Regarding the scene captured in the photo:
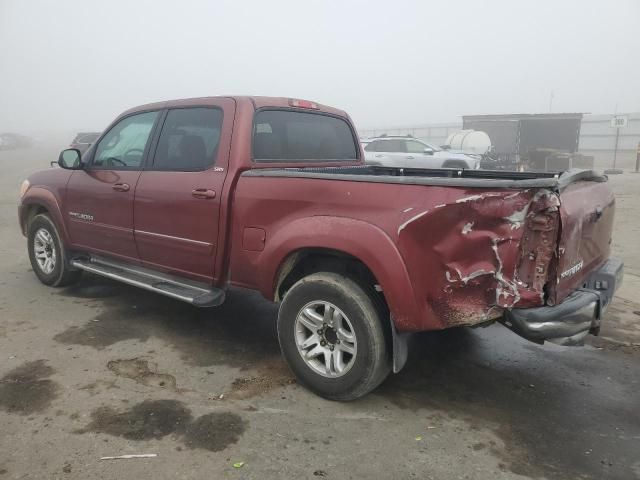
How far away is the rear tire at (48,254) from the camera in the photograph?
17.2 ft

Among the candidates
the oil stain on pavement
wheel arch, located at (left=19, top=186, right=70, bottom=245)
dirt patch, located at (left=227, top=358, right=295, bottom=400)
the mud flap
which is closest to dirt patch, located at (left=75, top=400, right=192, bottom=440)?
the oil stain on pavement

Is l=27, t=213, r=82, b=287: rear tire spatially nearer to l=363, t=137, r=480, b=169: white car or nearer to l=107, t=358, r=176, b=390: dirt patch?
l=107, t=358, r=176, b=390: dirt patch

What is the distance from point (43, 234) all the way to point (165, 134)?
2.25 m

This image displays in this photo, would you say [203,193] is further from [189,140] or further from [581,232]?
[581,232]

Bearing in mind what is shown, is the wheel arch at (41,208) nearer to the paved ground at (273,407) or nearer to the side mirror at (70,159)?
the side mirror at (70,159)

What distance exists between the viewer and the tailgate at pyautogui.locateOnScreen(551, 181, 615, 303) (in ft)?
8.79

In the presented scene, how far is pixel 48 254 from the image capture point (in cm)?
545

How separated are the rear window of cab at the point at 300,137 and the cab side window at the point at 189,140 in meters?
0.33

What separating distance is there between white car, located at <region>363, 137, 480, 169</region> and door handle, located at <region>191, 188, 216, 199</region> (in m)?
13.0

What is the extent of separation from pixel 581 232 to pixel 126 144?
12.3ft

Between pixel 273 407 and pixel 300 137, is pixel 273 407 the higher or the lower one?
the lower one

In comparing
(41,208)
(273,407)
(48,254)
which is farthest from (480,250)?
(41,208)

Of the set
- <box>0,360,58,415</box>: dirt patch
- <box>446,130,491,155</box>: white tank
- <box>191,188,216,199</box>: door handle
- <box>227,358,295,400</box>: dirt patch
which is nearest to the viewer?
<box>0,360,58,415</box>: dirt patch

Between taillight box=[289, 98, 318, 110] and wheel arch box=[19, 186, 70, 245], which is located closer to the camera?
taillight box=[289, 98, 318, 110]
